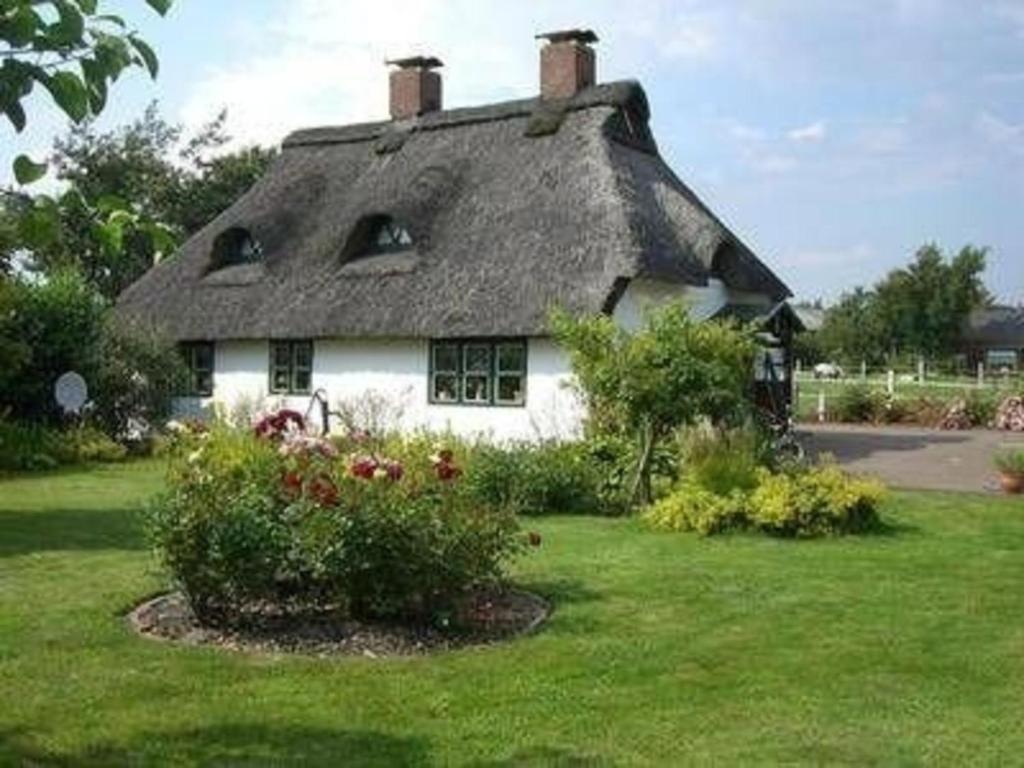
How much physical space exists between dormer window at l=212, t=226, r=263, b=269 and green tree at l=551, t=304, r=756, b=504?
15780 millimetres

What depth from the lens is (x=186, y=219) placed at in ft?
144

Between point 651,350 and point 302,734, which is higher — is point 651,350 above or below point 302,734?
above

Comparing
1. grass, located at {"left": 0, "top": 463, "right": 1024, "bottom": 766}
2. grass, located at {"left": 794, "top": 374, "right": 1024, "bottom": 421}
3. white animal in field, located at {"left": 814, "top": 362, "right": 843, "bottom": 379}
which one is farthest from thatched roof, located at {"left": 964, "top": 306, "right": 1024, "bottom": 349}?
grass, located at {"left": 0, "top": 463, "right": 1024, "bottom": 766}

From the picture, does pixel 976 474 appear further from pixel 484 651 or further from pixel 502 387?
pixel 484 651

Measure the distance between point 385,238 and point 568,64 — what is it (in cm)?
532

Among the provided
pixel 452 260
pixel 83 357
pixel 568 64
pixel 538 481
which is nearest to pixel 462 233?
pixel 452 260

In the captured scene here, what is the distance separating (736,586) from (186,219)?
35.4m

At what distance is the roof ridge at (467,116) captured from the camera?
28328 mm

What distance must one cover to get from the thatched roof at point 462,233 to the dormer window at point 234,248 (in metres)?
0.13

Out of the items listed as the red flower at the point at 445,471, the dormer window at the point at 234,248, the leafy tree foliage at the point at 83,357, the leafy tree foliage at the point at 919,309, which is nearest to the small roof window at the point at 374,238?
the dormer window at the point at 234,248

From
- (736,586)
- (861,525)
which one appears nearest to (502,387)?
(861,525)

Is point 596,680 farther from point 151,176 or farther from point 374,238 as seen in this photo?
point 151,176

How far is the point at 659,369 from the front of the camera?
1633cm

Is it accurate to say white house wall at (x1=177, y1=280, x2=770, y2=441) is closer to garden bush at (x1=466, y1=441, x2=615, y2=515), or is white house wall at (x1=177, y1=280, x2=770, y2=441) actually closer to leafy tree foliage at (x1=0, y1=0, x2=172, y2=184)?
garden bush at (x1=466, y1=441, x2=615, y2=515)
